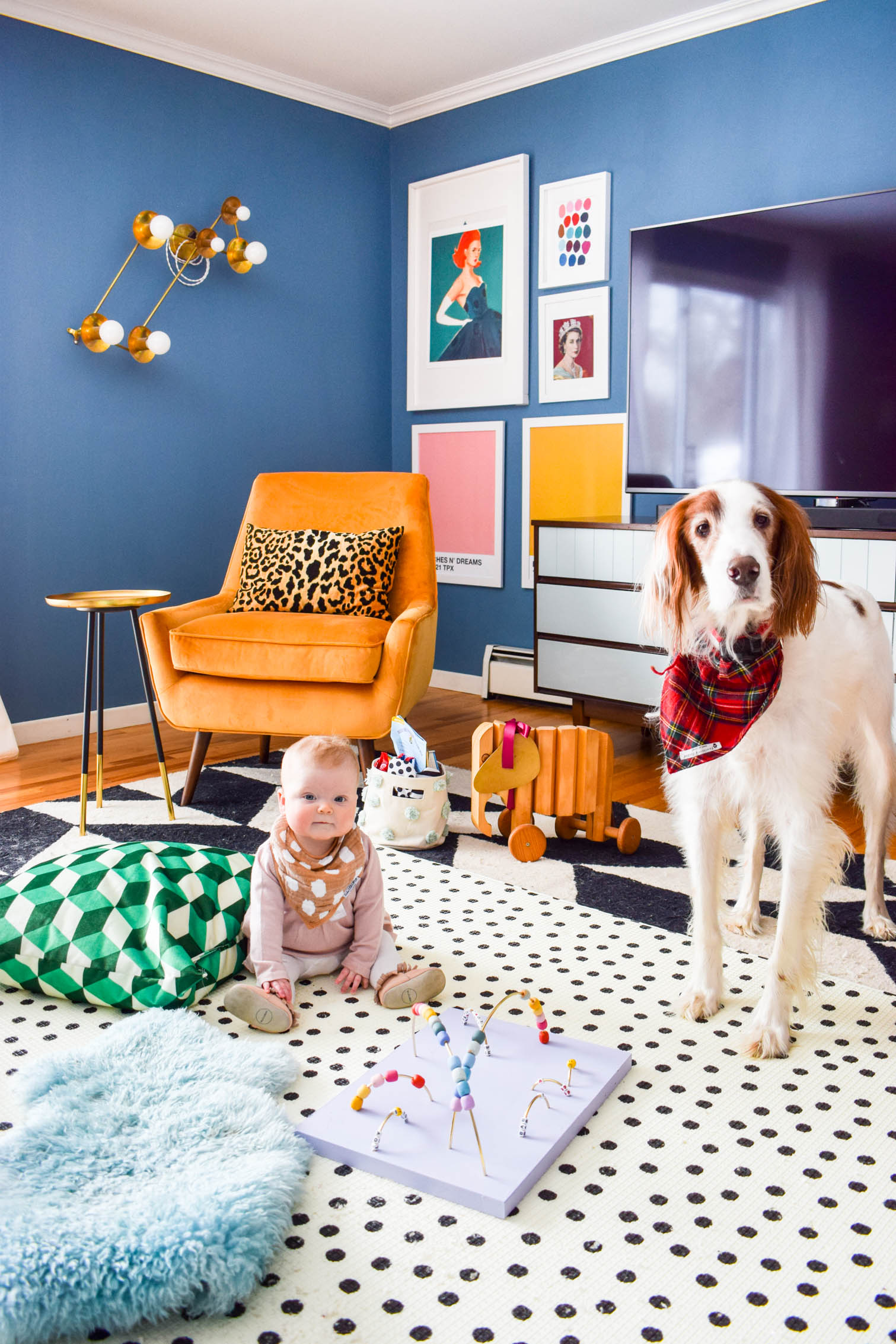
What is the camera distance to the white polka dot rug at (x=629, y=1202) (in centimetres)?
106

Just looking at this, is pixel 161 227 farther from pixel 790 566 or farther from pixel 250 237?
pixel 790 566

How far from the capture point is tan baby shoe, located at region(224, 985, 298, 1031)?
63.6 inches

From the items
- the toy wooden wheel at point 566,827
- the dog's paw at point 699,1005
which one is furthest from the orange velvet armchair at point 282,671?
the dog's paw at point 699,1005

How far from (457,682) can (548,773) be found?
221 cm

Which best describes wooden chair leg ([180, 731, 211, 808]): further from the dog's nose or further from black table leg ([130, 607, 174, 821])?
the dog's nose

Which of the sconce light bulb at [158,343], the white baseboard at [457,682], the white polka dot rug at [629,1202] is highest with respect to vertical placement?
the sconce light bulb at [158,343]

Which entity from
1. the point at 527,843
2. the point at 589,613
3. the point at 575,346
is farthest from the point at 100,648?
the point at 575,346

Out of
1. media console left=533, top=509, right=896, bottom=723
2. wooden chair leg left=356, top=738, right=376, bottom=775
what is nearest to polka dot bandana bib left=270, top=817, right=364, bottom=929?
wooden chair leg left=356, top=738, right=376, bottom=775

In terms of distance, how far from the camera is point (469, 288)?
4438mm

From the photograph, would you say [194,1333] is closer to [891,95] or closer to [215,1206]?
[215,1206]

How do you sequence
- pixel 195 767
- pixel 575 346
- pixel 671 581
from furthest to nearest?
pixel 575 346 < pixel 195 767 < pixel 671 581

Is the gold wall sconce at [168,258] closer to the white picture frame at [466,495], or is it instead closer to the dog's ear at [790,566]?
the white picture frame at [466,495]

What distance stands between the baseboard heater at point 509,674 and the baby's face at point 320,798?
8.55ft

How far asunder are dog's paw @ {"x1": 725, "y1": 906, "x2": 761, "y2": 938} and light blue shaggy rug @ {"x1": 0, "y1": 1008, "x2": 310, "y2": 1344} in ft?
3.10
